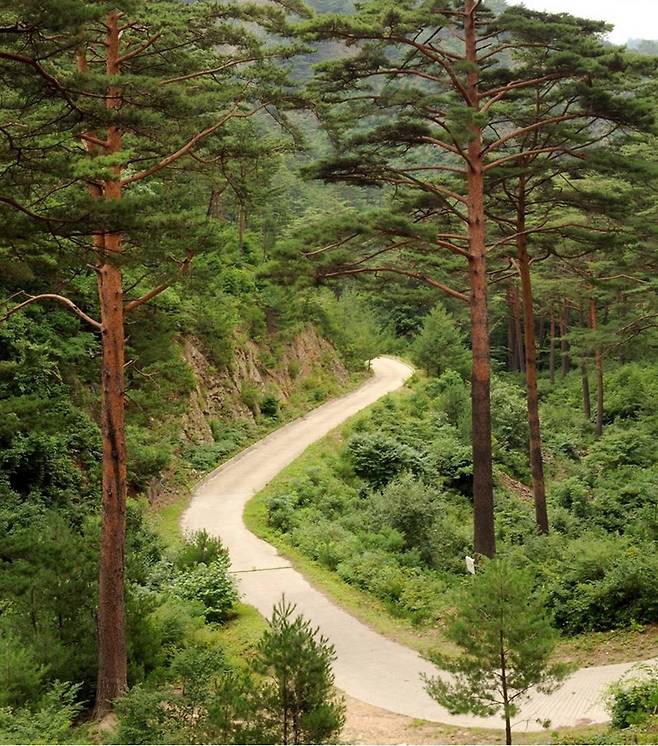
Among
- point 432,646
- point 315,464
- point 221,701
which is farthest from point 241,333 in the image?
point 221,701

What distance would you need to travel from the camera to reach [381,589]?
44.0 feet

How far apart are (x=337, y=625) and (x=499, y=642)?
19.4ft

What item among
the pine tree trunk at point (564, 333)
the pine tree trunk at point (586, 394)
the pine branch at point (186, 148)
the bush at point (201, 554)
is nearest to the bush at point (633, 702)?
the bush at point (201, 554)

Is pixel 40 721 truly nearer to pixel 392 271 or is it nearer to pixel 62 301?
pixel 62 301

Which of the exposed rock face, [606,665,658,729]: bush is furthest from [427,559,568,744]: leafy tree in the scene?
the exposed rock face

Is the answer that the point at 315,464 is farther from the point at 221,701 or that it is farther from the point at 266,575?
the point at 221,701

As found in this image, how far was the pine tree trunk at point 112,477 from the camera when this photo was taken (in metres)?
8.97

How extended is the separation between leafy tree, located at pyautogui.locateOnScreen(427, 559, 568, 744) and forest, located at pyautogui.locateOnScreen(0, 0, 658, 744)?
27 millimetres

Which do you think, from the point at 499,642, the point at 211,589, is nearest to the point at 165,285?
the point at 499,642

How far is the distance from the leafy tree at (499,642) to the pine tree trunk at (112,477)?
4.17 meters

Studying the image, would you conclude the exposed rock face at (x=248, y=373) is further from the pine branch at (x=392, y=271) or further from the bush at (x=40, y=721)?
the bush at (x=40, y=721)

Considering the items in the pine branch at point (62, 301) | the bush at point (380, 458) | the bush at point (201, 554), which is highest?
the pine branch at point (62, 301)

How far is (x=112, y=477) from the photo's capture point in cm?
923

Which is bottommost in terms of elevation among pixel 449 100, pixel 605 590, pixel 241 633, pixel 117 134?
pixel 241 633
